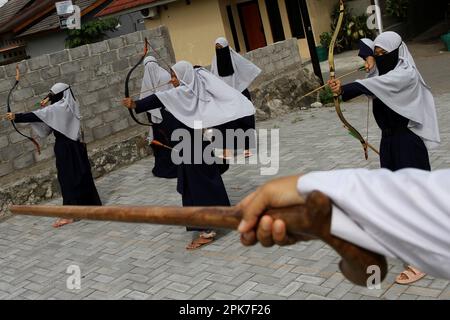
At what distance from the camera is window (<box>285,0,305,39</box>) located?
17422 millimetres

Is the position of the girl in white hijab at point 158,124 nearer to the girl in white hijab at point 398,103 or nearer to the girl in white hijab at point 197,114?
the girl in white hijab at point 197,114

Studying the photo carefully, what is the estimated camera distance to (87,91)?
9.33m

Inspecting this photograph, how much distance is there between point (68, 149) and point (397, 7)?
1443cm

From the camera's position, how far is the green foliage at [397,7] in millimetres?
18297

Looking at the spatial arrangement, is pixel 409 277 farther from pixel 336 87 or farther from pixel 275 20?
pixel 275 20

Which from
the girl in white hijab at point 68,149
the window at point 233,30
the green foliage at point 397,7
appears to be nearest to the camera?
the girl in white hijab at point 68,149

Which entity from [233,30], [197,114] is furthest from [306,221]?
[233,30]

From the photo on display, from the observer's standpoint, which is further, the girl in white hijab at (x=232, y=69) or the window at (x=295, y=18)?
the window at (x=295, y=18)

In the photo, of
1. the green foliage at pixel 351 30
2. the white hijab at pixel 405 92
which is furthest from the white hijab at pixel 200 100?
the green foliage at pixel 351 30

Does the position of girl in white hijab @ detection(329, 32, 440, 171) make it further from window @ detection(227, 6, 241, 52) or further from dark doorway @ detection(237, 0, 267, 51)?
dark doorway @ detection(237, 0, 267, 51)

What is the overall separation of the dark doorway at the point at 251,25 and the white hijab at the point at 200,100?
1269 cm

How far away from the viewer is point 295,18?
1755 cm

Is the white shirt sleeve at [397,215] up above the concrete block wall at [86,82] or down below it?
below

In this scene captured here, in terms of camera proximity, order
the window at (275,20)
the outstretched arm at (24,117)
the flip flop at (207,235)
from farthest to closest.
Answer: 1. the window at (275,20)
2. the outstretched arm at (24,117)
3. the flip flop at (207,235)
